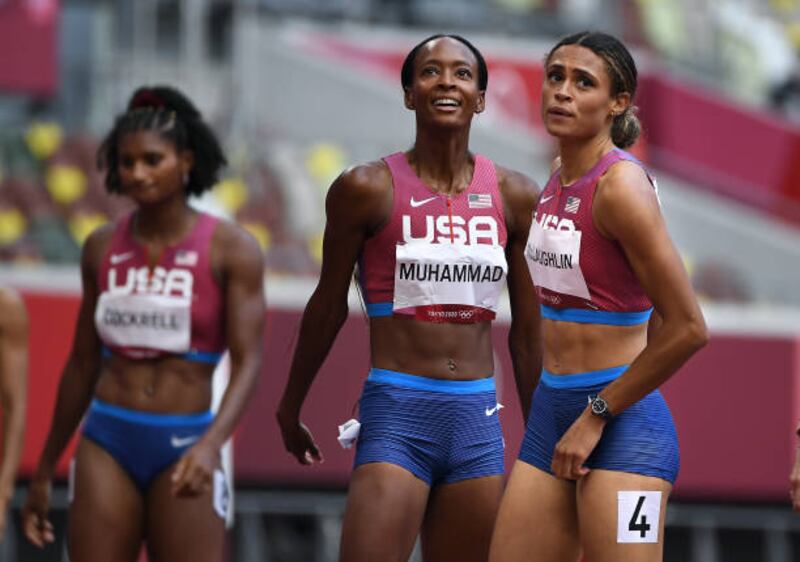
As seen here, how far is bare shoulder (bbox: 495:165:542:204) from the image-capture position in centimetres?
649

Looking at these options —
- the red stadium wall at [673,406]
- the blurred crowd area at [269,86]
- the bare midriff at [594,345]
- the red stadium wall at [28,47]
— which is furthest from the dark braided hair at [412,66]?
the red stadium wall at [28,47]

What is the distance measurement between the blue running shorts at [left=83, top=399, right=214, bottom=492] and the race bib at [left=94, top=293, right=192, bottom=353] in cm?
27

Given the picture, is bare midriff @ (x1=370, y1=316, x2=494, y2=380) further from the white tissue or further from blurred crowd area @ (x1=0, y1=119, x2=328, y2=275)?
blurred crowd area @ (x1=0, y1=119, x2=328, y2=275)

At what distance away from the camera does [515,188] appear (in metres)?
6.50

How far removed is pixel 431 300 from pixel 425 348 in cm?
17

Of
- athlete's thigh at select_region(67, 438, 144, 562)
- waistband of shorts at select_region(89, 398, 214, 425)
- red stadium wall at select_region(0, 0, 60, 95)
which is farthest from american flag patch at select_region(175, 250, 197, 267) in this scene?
red stadium wall at select_region(0, 0, 60, 95)

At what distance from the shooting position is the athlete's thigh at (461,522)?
627 cm

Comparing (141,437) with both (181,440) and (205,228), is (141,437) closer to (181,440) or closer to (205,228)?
(181,440)

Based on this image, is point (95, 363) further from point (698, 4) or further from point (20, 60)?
point (698, 4)

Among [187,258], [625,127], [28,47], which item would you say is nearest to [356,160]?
[28,47]

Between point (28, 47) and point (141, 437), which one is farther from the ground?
point (28, 47)

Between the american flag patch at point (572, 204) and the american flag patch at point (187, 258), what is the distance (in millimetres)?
2048

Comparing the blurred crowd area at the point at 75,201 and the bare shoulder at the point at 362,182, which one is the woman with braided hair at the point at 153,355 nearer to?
the bare shoulder at the point at 362,182

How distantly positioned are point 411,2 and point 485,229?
13.7m
